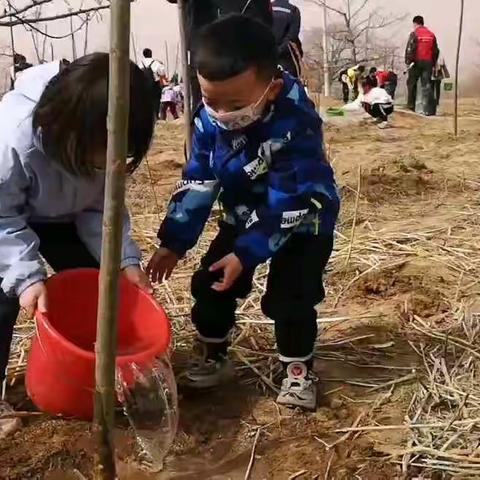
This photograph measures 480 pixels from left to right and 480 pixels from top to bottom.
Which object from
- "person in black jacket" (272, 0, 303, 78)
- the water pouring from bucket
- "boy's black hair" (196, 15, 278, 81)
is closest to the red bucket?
the water pouring from bucket

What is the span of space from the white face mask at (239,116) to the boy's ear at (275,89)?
0.07ft

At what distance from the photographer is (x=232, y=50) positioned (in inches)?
65.3

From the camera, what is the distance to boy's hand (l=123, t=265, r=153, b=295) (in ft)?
5.82

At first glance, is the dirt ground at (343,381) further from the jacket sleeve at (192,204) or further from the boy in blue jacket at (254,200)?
the jacket sleeve at (192,204)

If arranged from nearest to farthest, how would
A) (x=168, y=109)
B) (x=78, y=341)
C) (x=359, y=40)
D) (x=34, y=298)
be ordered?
(x=34, y=298), (x=78, y=341), (x=168, y=109), (x=359, y=40)

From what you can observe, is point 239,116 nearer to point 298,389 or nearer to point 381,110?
point 298,389

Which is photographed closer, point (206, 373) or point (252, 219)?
point (252, 219)

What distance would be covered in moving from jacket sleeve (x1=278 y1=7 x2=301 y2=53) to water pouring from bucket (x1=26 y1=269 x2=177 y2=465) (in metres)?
2.30

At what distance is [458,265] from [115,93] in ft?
6.49

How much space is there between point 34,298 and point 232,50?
623mm

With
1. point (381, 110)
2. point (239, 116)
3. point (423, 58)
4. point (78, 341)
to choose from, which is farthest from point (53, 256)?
point (423, 58)

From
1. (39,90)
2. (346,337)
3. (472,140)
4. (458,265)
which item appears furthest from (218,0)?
(472,140)

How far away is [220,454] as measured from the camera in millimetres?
1765

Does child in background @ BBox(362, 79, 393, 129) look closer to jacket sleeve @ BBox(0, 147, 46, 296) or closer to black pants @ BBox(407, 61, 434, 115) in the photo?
black pants @ BBox(407, 61, 434, 115)
